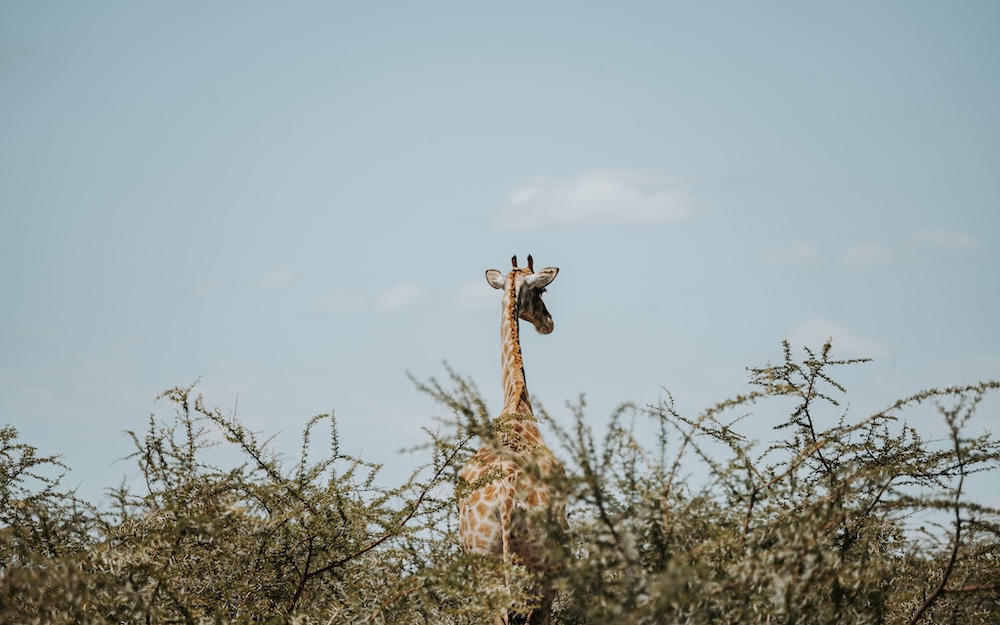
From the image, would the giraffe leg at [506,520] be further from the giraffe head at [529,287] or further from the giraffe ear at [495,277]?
the giraffe ear at [495,277]

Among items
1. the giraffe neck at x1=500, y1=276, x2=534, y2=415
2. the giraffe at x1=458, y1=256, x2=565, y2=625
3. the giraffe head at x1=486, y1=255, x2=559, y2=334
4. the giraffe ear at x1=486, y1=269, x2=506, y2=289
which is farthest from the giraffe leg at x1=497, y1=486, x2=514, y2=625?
the giraffe ear at x1=486, y1=269, x2=506, y2=289

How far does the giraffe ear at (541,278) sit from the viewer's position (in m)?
8.81

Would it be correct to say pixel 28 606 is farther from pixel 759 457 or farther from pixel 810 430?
pixel 810 430

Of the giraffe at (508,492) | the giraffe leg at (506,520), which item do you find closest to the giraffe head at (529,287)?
the giraffe at (508,492)

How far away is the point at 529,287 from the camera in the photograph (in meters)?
8.90

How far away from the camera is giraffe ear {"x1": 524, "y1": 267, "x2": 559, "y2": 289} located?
347 inches

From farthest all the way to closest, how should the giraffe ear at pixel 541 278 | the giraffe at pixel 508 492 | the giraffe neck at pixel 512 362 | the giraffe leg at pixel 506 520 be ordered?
the giraffe ear at pixel 541 278
the giraffe neck at pixel 512 362
the giraffe leg at pixel 506 520
the giraffe at pixel 508 492

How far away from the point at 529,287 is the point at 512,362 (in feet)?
2.94

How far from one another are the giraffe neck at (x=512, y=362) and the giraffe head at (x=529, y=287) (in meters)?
0.06

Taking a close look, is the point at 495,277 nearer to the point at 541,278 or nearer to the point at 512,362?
the point at 541,278

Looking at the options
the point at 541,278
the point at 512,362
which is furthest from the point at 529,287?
the point at 512,362

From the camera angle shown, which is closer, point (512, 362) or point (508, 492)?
point (508, 492)

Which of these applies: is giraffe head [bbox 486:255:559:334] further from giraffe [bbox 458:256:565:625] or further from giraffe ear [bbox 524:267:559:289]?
giraffe [bbox 458:256:565:625]

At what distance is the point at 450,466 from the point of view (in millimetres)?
7129
